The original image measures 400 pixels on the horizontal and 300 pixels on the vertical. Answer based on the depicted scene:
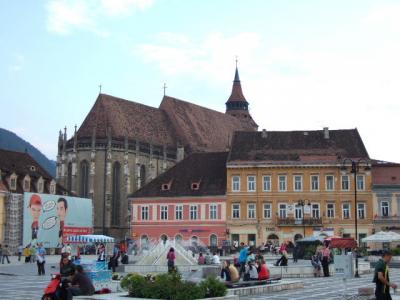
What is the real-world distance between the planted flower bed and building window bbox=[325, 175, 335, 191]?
44.2m

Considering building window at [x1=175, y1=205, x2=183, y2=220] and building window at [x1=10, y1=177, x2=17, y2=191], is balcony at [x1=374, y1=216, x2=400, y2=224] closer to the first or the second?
building window at [x1=175, y1=205, x2=183, y2=220]

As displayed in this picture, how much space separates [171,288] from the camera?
611 inches

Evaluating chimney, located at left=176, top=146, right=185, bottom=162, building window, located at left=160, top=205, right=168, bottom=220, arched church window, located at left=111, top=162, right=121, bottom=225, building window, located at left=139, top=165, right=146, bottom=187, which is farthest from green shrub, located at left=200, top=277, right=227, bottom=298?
chimney, located at left=176, top=146, right=185, bottom=162

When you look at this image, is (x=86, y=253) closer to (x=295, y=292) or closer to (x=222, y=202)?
(x=222, y=202)

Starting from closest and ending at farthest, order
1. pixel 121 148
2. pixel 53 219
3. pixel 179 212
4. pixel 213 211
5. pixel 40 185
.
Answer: pixel 213 211
pixel 179 212
pixel 53 219
pixel 40 185
pixel 121 148

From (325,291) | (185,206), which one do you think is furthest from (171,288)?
(185,206)

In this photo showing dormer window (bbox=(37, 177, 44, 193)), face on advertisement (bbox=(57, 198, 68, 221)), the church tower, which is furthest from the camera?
the church tower

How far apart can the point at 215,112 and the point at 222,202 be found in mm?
39647

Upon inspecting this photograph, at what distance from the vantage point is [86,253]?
62312 millimetres

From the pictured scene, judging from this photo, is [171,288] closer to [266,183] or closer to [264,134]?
[266,183]

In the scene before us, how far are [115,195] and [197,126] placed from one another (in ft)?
59.8

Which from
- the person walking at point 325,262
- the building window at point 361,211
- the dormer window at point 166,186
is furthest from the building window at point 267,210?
the person walking at point 325,262

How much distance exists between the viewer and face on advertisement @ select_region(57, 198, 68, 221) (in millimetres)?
64000

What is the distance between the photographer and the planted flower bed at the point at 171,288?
609 inches
